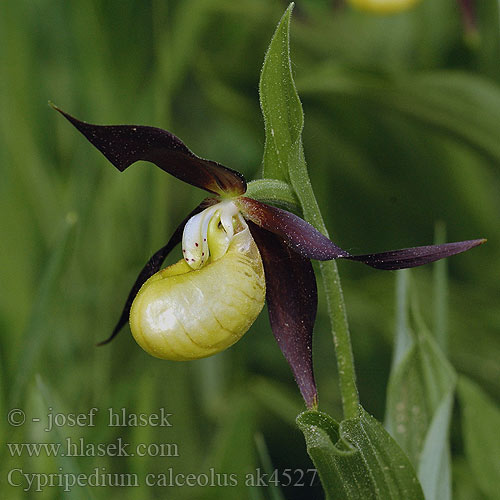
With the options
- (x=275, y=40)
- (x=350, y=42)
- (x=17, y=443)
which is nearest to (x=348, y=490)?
(x=275, y=40)

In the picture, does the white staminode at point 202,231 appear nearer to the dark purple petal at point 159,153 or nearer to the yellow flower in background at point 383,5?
the dark purple petal at point 159,153

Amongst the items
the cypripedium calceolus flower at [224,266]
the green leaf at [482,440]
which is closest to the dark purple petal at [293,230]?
the cypripedium calceolus flower at [224,266]

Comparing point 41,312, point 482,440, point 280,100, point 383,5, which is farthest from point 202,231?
point 383,5

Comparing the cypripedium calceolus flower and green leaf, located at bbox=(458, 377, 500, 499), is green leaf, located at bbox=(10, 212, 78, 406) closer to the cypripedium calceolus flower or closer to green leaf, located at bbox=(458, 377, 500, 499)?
the cypripedium calceolus flower

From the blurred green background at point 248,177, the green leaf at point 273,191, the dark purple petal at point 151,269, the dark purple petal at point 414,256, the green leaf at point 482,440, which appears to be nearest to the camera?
the dark purple petal at point 414,256

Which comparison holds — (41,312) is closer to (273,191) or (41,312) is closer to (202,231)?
(202,231)
